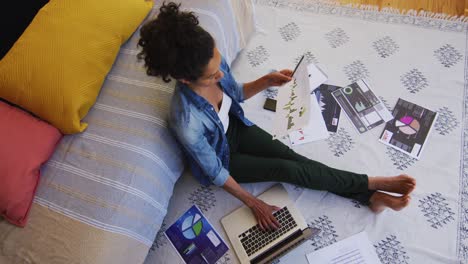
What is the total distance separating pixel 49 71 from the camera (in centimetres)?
111

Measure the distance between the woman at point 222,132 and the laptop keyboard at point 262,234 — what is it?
4 cm

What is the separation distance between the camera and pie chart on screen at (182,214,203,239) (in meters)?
1.37

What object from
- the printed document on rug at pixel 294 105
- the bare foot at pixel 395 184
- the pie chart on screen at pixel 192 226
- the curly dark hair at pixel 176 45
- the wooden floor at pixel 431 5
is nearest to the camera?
the curly dark hair at pixel 176 45

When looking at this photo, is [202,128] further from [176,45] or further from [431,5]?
[431,5]

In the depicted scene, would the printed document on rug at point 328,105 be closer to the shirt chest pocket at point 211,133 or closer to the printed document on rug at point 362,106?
the printed document on rug at point 362,106

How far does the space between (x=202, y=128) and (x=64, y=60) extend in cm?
51

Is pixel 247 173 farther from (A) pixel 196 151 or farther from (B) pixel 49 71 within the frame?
(B) pixel 49 71

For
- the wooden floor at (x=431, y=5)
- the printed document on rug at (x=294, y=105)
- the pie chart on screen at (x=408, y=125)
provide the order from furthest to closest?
1. the wooden floor at (x=431, y=5)
2. the pie chart on screen at (x=408, y=125)
3. the printed document on rug at (x=294, y=105)

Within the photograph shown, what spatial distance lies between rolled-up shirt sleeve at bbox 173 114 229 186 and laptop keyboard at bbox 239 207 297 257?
0.80ft

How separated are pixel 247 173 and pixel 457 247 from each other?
2.64ft

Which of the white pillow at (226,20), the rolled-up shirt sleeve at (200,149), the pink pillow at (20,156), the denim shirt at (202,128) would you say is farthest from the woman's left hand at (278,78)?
the pink pillow at (20,156)

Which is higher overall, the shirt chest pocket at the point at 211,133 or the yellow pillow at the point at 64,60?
the yellow pillow at the point at 64,60

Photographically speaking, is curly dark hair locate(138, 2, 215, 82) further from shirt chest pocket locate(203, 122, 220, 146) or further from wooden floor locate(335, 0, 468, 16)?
wooden floor locate(335, 0, 468, 16)

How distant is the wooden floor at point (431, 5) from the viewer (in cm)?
177
